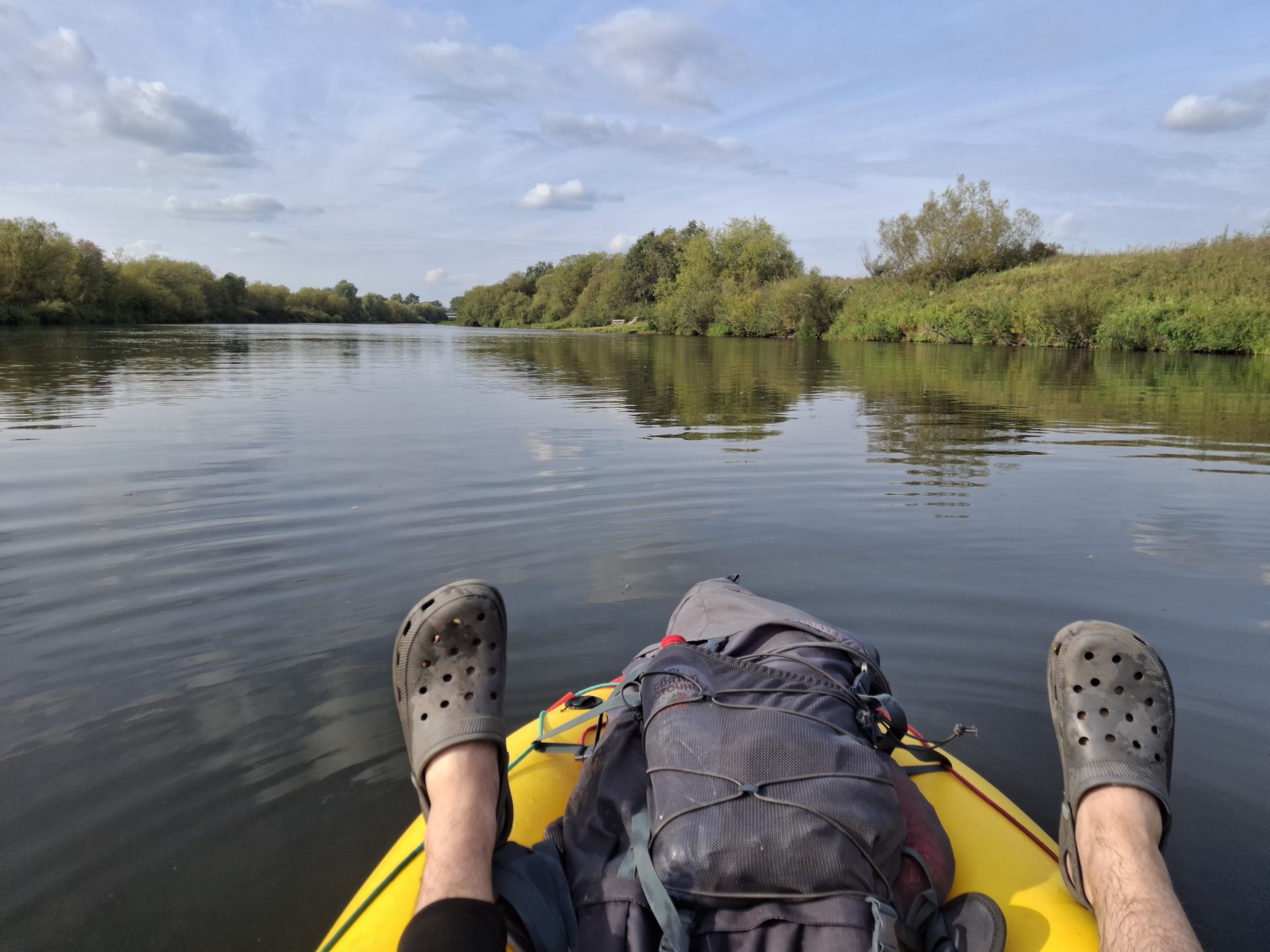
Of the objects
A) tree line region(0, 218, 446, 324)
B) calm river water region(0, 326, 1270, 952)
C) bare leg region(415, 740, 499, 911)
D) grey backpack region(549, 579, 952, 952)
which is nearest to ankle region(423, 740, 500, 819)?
bare leg region(415, 740, 499, 911)

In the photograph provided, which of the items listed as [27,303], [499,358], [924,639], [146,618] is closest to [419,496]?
[146,618]

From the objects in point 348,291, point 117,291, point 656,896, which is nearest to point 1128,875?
point 656,896

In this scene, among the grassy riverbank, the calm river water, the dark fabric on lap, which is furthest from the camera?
the grassy riverbank

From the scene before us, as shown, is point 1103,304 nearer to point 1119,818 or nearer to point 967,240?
point 967,240

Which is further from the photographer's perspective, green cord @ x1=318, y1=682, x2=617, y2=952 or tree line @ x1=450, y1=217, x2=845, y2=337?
tree line @ x1=450, y1=217, x2=845, y2=337

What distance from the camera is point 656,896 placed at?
55.8 inches

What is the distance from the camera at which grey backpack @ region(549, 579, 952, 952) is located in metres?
1.42

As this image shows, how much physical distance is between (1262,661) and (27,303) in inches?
2235

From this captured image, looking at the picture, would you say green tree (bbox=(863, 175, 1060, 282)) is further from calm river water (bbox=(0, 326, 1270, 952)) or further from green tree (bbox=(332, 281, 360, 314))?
green tree (bbox=(332, 281, 360, 314))

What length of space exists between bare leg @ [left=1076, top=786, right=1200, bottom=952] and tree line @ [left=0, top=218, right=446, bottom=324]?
52.8m

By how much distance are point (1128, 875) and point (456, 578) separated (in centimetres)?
315

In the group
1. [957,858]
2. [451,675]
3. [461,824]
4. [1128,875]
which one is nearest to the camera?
[1128,875]

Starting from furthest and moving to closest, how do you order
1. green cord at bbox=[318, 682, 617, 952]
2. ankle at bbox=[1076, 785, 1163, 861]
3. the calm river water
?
the calm river water
ankle at bbox=[1076, 785, 1163, 861]
green cord at bbox=[318, 682, 617, 952]

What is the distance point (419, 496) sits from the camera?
5.67m
